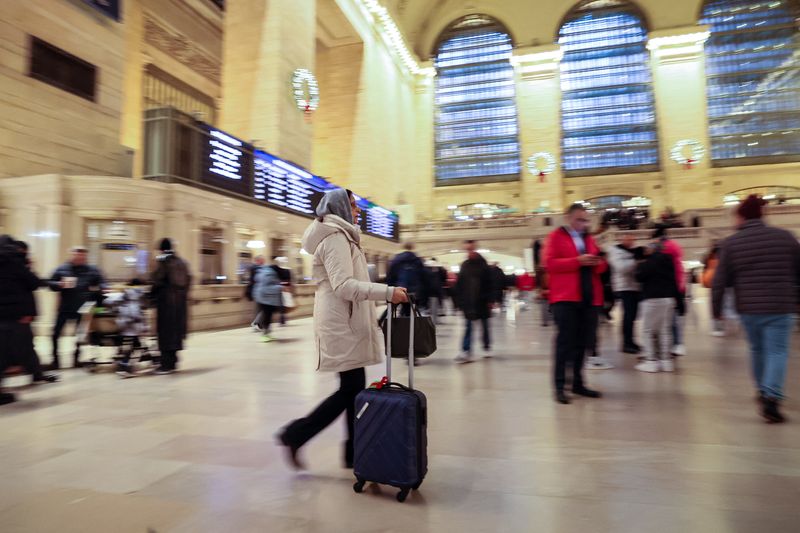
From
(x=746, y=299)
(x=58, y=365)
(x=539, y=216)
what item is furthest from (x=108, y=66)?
(x=539, y=216)

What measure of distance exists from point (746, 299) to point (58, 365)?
7.33m

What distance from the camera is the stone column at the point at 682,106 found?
30250mm

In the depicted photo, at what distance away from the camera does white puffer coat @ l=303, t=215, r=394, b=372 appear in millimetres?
2143

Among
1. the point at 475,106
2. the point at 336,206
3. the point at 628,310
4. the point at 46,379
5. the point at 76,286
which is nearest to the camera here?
the point at 336,206

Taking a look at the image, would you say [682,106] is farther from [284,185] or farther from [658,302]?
[658,302]

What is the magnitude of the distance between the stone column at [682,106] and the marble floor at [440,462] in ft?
103

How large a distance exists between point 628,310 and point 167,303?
6176mm

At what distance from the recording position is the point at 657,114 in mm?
33188

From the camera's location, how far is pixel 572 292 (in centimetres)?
383

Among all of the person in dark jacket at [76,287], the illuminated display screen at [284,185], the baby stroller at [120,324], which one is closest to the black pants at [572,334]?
the baby stroller at [120,324]

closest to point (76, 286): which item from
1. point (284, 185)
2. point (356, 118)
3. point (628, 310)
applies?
point (628, 310)

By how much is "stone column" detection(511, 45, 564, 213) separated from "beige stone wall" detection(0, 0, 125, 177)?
91.2ft

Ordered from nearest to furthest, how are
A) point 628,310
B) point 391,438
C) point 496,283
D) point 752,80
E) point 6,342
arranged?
point 391,438 < point 6,342 < point 628,310 < point 496,283 < point 752,80

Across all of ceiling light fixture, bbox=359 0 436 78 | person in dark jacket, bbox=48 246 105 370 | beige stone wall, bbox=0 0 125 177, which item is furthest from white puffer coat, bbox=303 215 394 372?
ceiling light fixture, bbox=359 0 436 78
